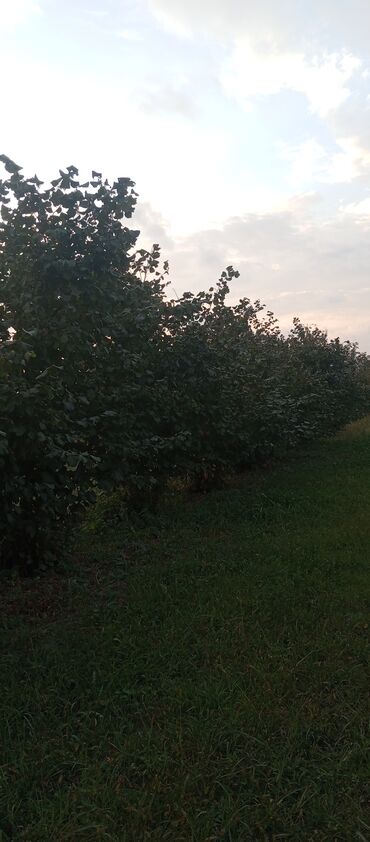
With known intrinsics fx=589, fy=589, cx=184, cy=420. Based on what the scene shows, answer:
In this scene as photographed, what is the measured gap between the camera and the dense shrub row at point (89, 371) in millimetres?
3839

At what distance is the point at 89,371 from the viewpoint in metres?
5.38

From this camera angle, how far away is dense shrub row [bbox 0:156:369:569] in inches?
151

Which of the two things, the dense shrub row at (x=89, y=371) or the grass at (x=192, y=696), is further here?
the dense shrub row at (x=89, y=371)

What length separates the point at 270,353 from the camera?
36.1ft

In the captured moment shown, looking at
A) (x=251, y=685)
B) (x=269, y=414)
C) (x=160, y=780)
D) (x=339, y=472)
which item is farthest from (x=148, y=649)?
(x=339, y=472)

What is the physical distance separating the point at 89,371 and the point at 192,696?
3.14m

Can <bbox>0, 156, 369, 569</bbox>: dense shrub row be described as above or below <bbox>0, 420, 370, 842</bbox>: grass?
above

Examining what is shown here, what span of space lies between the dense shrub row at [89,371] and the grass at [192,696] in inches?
33.9

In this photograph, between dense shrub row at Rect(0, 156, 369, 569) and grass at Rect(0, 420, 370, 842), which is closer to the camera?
grass at Rect(0, 420, 370, 842)

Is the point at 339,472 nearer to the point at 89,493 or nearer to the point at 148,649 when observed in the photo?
Answer: the point at 89,493

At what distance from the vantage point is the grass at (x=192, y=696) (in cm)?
226

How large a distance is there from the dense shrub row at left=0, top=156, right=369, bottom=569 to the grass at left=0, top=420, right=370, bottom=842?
33.9 inches

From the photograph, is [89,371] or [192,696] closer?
[192,696]

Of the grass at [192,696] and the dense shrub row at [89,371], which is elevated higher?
the dense shrub row at [89,371]
